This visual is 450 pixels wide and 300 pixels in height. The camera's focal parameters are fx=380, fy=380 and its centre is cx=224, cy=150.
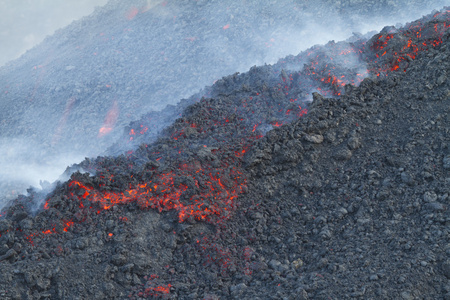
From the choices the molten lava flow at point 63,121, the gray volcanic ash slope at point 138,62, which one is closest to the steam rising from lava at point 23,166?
the gray volcanic ash slope at point 138,62

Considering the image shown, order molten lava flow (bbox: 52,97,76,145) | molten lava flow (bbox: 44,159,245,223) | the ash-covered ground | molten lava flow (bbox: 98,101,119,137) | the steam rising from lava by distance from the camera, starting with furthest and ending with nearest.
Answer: molten lava flow (bbox: 52,97,76,145), molten lava flow (bbox: 98,101,119,137), the steam rising from lava, molten lava flow (bbox: 44,159,245,223), the ash-covered ground

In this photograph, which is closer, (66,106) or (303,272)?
(303,272)

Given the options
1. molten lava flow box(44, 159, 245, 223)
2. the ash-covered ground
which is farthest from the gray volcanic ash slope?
molten lava flow box(44, 159, 245, 223)

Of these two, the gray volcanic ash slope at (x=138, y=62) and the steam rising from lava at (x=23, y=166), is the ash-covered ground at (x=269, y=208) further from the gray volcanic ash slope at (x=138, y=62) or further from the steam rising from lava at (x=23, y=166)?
the gray volcanic ash slope at (x=138, y=62)

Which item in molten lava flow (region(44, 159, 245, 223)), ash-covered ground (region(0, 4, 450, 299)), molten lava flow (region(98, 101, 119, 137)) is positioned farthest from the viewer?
molten lava flow (region(98, 101, 119, 137))

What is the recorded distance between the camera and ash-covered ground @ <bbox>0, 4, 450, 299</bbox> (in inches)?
211

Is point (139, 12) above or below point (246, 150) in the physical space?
above

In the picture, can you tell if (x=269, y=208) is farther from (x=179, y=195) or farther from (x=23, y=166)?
(x=23, y=166)

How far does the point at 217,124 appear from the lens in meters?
9.44

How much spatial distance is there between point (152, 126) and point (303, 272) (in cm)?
696

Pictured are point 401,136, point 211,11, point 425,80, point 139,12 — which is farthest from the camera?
point 139,12

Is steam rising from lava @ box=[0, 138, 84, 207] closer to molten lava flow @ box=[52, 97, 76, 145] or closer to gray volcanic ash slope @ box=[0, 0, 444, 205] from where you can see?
gray volcanic ash slope @ box=[0, 0, 444, 205]

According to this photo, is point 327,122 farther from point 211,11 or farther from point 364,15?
point 211,11

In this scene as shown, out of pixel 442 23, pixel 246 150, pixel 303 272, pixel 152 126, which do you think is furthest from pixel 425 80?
pixel 152 126
